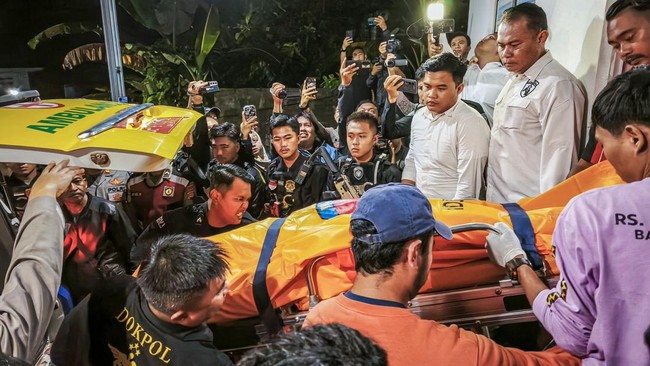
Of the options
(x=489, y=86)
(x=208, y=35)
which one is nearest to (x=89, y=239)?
(x=489, y=86)

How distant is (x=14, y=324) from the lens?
1366 millimetres

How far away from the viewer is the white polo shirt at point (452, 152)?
8.67 ft

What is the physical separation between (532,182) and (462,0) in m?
8.37

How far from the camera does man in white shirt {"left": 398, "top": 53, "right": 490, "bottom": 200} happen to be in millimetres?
2645

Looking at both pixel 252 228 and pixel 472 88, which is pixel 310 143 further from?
pixel 252 228

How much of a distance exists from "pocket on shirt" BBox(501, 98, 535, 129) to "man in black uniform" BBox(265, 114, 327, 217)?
1650mm

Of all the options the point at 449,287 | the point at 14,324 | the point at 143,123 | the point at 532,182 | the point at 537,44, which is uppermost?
the point at 537,44

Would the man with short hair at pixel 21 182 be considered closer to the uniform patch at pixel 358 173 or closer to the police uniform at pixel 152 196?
the police uniform at pixel 152 196

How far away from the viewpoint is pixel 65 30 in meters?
10.7

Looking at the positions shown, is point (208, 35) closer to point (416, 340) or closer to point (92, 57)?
point (92, 57)

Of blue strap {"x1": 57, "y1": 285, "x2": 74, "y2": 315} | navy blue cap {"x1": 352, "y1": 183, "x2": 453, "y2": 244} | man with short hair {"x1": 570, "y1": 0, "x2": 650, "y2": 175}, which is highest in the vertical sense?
man with short hair {"x1": 570, "y1": 0, "x2": 650, "y2": 175}

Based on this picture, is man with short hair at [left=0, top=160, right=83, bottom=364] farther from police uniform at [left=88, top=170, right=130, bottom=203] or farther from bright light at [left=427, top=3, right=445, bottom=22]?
bright light at [left=427, top=3, right=445, bottom=22]

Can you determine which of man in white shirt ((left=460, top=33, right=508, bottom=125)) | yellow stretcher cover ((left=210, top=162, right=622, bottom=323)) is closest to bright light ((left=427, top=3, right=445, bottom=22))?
man in white shirt ((left=460, top=33, right=508, bottom=125))

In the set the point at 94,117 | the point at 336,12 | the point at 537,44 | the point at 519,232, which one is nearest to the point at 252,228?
the point at 94,117
